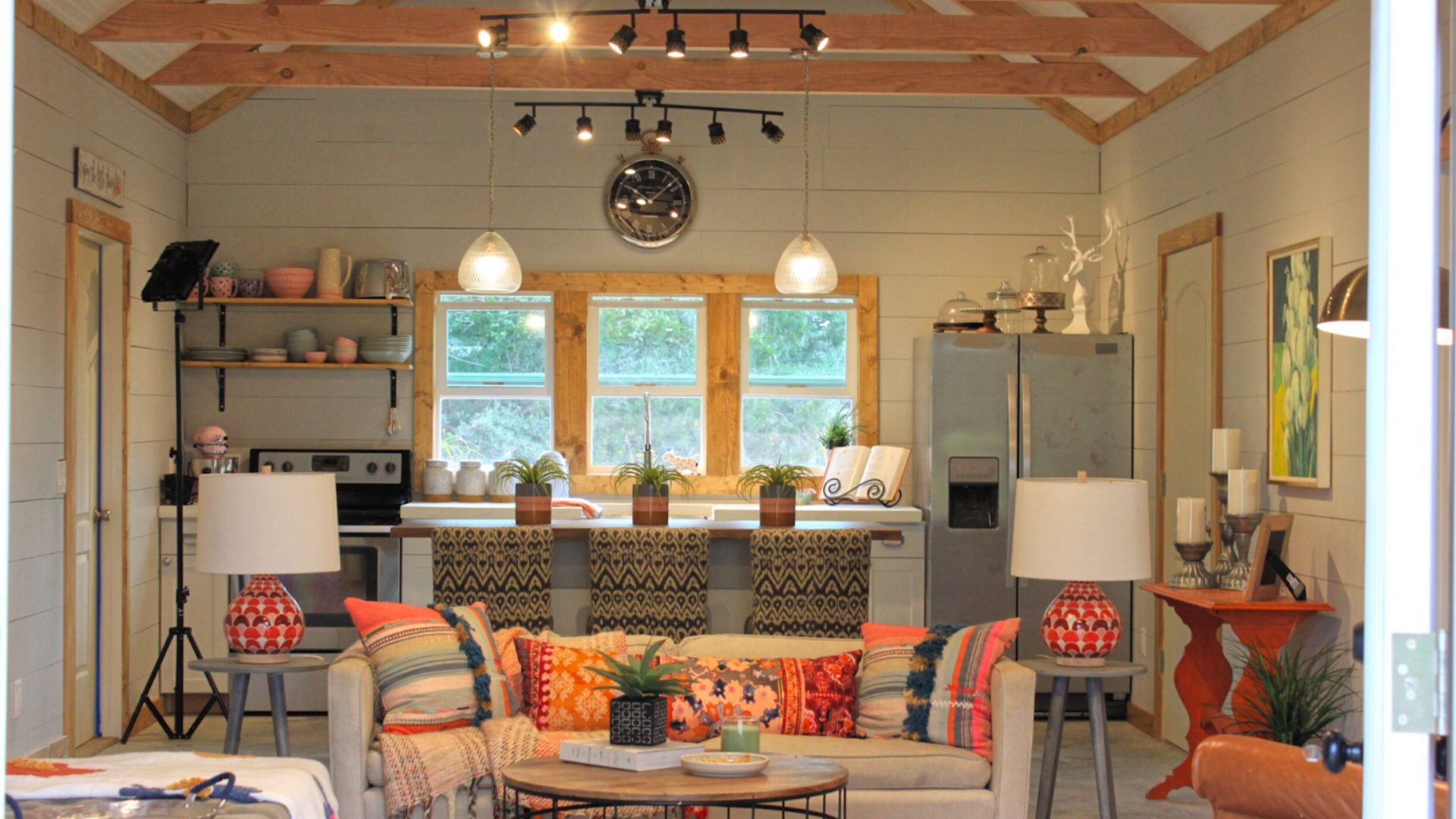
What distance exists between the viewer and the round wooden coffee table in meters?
3.34

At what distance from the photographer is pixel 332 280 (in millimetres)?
7133

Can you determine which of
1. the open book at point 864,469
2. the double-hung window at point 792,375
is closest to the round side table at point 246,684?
the open book at point 864,469

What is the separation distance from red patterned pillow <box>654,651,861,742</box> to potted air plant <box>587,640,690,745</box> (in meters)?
0.59

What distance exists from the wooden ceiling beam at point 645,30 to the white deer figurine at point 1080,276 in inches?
53.7

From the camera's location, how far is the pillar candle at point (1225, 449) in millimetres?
5383

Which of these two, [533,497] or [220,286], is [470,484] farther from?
[533,497]

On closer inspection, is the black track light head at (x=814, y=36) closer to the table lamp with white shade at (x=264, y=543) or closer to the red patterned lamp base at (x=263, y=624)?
the table lamp with white shade at (x=264, y=543)

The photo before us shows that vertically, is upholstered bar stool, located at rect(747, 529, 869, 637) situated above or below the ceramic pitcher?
below

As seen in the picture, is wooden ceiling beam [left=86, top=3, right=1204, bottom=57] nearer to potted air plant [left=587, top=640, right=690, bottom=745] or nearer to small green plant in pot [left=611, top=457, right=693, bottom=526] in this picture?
small green plant in pot [left=611, top=457, right=693, bottom=526]

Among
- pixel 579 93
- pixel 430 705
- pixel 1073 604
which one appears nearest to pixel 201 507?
pixel 430 705

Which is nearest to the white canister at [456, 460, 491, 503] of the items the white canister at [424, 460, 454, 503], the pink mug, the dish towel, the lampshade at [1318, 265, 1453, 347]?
the white canister at [424, 460, 454, 503]

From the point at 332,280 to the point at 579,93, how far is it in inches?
62.4

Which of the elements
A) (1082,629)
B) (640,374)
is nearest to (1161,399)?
(1082,629)

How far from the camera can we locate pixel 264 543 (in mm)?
4340
